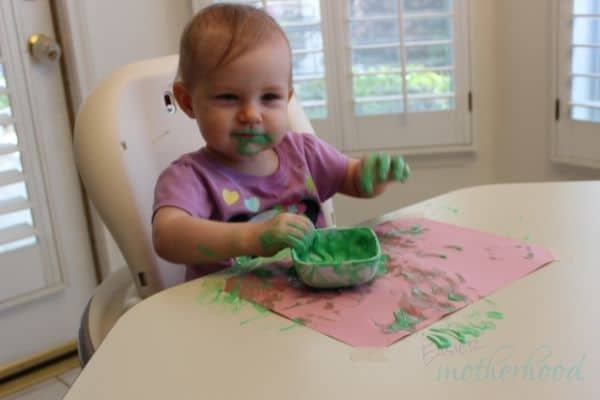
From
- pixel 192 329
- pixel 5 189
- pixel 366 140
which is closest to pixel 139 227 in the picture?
pixel 192 329

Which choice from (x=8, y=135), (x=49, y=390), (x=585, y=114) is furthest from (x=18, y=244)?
(x=585, y=114)

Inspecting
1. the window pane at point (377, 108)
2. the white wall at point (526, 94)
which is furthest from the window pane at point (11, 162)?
the white wall at point (526, 94)

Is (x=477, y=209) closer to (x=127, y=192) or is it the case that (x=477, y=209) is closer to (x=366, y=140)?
(x=127, y=192)

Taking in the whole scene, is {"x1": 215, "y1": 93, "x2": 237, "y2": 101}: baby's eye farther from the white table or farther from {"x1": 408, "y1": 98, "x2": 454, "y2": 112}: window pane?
{"x1": 408, "y1": 98, "x2": 454, "y2": 112}: window pane

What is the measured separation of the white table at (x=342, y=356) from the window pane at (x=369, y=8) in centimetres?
123

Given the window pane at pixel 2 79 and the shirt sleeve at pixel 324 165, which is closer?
the shirt sleeve at pixel 324 165

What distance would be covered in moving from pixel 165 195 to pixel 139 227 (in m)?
0.13

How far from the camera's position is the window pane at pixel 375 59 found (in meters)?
1.90

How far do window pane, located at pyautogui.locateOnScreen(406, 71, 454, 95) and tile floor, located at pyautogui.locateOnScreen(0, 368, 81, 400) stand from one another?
1.15m

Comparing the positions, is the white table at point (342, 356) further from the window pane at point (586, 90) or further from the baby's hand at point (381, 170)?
the window pane at point (586, 90)

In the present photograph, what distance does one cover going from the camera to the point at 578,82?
1.78 meters

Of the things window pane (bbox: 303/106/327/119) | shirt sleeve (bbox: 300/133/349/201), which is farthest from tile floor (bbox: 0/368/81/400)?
shirt sleeve (bbox: 300/133/349/201)

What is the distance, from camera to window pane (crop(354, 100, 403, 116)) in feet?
6.39

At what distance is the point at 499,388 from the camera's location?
0.54 metres
